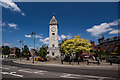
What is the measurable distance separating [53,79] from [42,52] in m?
30.1

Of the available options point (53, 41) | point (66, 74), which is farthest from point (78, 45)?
point (53, 41)

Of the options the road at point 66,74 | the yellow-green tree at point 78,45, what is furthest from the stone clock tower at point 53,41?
the road at point 66,74

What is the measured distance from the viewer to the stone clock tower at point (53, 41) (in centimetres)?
4294

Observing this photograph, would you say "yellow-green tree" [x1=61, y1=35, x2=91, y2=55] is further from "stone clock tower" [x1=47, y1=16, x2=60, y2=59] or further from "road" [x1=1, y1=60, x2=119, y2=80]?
"stone clock tower" [x1=47, y1=16, x2=60, y2=59]

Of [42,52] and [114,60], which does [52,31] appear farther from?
[114,60]

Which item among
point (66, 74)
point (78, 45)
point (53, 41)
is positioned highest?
point (53, 41)

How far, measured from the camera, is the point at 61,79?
23.7 ft

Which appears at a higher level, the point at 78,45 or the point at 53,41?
the point at 53,41

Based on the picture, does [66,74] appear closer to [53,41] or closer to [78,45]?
[78,45]

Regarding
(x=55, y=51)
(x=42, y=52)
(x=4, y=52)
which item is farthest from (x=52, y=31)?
(x=4, y=52)

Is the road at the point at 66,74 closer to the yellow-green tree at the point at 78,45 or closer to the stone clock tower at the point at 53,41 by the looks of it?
the yellow-green tree at the point at 78,45

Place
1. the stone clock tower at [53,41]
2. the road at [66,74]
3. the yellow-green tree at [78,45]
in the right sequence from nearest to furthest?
the road at [66,74]
the yellow-green tree at [78,45]
the stone clock tower at [53,41]

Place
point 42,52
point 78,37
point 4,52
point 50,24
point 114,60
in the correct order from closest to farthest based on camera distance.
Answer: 1. point 114,60
2. point 78,37
3. point 42,52
4. point 50,24
5. point 4,52

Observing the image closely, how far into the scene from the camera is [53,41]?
44031 mm
